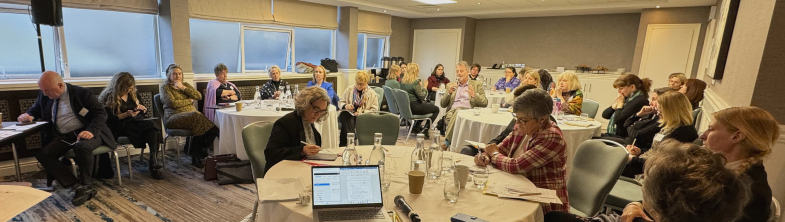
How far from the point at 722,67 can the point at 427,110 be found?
347 cm

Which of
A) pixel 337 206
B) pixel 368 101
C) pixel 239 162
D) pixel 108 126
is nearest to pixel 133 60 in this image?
pixel 108 126

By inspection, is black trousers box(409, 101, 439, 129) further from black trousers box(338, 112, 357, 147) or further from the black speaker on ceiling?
the black speaker on ceiling

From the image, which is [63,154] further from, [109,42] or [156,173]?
[109,42]

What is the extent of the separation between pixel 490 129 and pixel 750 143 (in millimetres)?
2061

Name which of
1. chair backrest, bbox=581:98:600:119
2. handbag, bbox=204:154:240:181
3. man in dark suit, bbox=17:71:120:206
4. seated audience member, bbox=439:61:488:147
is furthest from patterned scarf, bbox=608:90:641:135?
man in dark suit, bbox=17:71:120:206

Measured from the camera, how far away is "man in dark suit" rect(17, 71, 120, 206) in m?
3.32

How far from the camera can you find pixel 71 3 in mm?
4227

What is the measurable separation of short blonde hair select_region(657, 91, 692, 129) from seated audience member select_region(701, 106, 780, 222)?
1.11m

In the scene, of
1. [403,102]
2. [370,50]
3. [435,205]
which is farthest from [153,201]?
[370,50]

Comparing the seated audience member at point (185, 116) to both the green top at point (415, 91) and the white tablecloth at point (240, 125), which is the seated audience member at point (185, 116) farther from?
the green top at point (415, 91)

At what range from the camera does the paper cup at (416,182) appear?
1.73m

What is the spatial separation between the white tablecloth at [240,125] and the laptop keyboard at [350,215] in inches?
91.9

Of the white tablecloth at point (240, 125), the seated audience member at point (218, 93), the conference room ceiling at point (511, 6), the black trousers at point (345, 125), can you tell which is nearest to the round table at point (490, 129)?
the black trousers at point (345, 125)

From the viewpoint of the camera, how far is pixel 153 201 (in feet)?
10.8
